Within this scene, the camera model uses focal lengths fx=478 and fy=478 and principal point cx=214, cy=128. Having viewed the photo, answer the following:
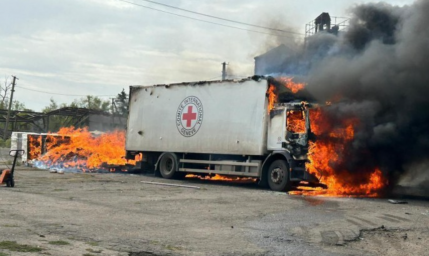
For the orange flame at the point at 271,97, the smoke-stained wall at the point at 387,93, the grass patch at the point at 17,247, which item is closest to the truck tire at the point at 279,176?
the smoke-stained wall at the point at 387,93

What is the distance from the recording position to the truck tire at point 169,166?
18547 mm

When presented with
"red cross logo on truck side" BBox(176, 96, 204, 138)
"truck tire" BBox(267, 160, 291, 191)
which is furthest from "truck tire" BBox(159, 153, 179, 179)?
"truck tire" BBox(267, 160, 291, 191)

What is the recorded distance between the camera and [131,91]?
2080cm

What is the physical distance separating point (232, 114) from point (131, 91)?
19.9 feet

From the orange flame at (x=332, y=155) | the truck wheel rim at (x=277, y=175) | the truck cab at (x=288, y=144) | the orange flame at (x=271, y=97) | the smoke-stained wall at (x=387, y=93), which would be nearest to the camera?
the smoke-stained wall at (x=387, y=93)

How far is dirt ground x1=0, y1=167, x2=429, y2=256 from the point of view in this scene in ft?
20.7

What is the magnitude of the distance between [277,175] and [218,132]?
310cm

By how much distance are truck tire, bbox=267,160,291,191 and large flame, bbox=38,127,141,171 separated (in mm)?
7836

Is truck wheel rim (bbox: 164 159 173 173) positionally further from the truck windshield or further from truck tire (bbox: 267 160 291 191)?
the truck windshield

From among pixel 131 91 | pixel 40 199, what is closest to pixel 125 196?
pixel 40 199

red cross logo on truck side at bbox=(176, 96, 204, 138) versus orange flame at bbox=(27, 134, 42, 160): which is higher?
red cross logo on truck side at bbox=(176, 96, 204, 138)

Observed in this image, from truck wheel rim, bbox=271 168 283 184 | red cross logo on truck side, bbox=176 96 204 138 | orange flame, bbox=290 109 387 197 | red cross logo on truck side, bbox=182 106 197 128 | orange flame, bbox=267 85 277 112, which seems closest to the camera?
orange flame, bbox=290 109 387 197

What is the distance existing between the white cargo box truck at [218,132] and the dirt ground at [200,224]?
2170 millimetres

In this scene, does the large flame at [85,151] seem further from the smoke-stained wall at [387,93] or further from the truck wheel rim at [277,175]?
the smoke-stained wall at [387,93]
